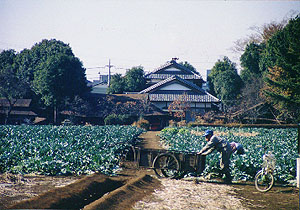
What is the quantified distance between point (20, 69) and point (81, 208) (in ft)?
146

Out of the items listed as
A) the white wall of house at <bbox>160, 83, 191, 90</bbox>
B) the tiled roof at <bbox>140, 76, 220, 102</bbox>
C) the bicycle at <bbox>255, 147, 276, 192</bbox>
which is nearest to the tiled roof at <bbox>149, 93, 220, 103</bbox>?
the tiled roof at <bbox>140, 76, 220, 102</bbox>

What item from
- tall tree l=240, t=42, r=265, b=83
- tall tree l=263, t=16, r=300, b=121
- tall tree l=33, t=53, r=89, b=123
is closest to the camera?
tall tree l=263, t=16, r=300, b=121

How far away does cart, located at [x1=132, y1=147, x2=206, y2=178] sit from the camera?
959cm

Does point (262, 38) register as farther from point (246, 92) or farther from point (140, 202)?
point (140, 202)

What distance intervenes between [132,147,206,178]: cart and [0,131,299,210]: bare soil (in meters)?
0.36

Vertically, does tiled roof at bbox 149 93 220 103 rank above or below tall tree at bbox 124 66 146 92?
below

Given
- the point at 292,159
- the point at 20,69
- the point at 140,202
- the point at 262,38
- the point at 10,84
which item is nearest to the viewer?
the point at 140,202

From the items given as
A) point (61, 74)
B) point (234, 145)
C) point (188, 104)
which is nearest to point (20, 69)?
point (61, 74)

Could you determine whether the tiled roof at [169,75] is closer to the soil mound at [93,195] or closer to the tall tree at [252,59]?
the tall tree at [252,59]

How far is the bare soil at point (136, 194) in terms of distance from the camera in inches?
262

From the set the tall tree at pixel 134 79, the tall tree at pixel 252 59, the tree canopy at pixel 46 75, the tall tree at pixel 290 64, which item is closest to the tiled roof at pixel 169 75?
the tall tree at pixel 134 79

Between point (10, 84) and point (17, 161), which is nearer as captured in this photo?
point (17, 161)

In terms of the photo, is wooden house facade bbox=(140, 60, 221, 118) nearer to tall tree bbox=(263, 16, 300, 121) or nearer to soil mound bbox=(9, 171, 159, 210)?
tall tree bbox=(263, 16, 300, 121)

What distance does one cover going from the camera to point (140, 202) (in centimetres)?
717
